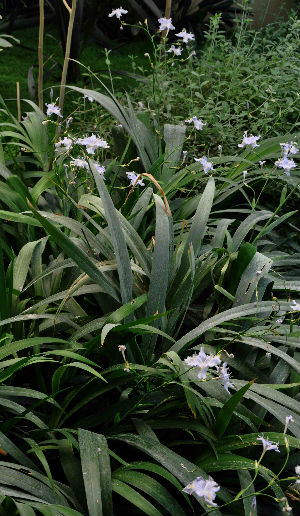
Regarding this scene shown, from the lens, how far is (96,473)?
136 centimetres

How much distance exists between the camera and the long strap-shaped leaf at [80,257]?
159 cm

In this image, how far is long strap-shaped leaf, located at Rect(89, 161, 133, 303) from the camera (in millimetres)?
1680

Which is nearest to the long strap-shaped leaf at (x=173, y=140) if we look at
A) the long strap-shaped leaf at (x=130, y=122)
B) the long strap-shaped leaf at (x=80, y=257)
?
the long strap-shaped leaf at (x=130, y=122)

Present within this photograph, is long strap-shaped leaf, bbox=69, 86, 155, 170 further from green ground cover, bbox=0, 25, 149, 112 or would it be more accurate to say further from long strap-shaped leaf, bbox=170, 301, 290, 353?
green ground cover, bbox=0, 25, 149, 112

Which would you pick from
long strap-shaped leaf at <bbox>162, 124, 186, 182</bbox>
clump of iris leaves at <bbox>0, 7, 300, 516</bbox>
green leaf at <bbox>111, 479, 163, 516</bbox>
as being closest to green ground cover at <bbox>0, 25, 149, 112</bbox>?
long strap-shaped leaf at <bbox>162, 124, 186, 182</bbox>

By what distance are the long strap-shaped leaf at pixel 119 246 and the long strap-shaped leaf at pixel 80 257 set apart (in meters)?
0.04

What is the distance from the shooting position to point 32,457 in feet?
5.17

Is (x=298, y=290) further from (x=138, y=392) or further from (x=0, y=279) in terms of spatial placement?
(x=0, y=279)

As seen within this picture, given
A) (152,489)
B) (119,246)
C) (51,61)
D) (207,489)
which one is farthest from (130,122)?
(51,61)

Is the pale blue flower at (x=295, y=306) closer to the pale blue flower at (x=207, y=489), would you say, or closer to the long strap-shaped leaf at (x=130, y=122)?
the pale blue flower at (x=207, y=489)

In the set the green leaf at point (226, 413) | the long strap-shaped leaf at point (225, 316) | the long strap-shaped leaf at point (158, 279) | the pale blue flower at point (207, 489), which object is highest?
the long strap-shaped leaf at point (158, 279)

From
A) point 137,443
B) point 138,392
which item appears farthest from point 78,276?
point 137,443

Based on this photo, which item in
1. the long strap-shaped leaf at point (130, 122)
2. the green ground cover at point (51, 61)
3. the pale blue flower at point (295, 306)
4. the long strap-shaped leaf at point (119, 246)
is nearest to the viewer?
the pale blue flower at point (295, 306)

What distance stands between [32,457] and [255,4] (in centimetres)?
434
